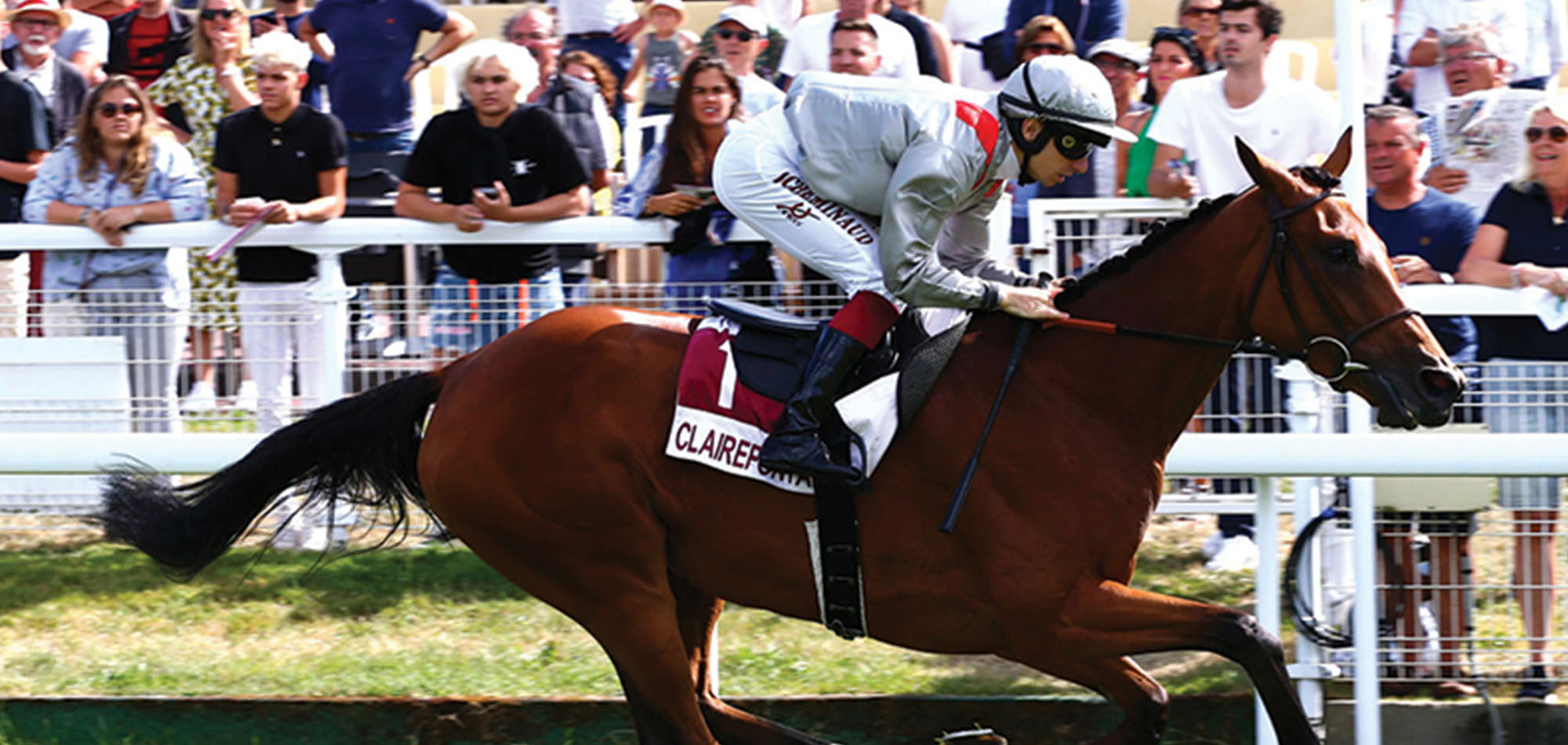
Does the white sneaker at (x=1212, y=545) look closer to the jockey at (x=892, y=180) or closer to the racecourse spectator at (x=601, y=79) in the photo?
the jockey at (x=892, y=180)

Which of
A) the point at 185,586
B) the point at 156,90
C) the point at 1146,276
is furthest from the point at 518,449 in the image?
the point at 156,90

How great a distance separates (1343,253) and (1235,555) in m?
2.11

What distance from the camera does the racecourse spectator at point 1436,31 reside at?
6785mm

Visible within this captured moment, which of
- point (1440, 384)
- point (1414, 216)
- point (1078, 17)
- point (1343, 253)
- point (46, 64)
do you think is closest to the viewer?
point (1440, 384)

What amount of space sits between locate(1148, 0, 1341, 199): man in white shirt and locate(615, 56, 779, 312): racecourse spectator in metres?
1.29

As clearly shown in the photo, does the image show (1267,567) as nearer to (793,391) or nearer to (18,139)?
(793,391)

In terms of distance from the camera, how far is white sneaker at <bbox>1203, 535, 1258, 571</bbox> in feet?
19.1

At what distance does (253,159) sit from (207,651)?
1690mm

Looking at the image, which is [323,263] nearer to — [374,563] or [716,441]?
[374,563]

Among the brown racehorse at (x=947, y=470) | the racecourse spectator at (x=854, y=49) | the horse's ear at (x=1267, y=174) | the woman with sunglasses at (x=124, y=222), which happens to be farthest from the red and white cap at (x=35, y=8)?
the horse's ear at (x=1267, y=174)

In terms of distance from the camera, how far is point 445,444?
14.4ft

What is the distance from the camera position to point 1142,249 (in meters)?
4.20

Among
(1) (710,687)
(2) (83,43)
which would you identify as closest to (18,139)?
(2) (83,43)

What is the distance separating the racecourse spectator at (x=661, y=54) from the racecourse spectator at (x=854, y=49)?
137 centimetres
